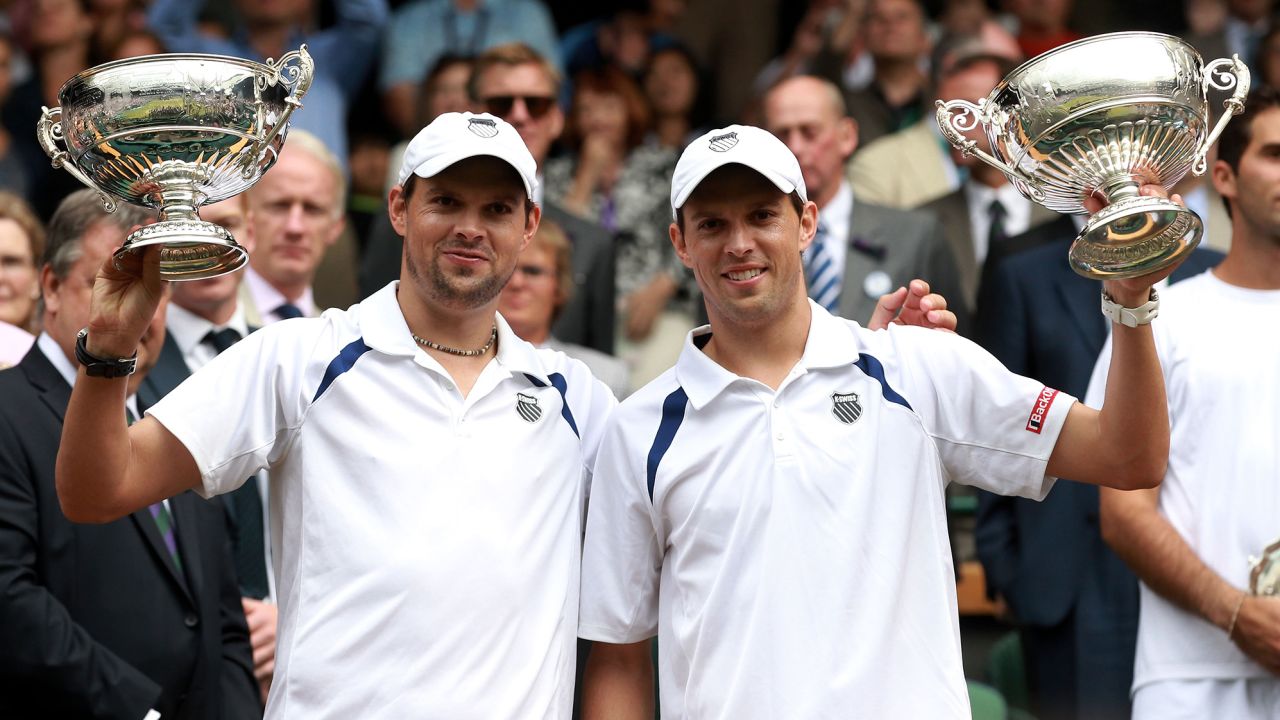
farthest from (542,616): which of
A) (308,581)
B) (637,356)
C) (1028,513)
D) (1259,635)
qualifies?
(637,356)

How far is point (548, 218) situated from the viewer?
272 inches

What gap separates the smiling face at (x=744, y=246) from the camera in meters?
3.83

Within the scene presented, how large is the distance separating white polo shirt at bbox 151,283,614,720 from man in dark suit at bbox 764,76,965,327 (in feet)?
8.86

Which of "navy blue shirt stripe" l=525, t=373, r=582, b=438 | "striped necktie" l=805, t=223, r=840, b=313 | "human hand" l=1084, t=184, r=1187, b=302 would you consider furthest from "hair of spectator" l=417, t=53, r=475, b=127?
"human hand" l=1084, t=184, r=1187, b=302

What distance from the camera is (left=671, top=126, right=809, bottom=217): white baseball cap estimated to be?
12.6 feet

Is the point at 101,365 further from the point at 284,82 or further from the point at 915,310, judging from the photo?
the point at 915,310

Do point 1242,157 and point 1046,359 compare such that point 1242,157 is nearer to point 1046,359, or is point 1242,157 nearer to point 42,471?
point 1046,359

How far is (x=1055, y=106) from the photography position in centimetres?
344

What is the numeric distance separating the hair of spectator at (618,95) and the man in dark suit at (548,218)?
156 cm

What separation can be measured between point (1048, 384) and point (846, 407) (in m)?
2.21

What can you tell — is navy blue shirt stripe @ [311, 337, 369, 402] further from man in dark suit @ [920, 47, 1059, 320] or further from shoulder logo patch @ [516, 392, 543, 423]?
man in dark suit @ [920, 47, 1059, 320]

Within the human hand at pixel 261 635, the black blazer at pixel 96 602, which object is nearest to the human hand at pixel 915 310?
the black blazer at pixel 96 602

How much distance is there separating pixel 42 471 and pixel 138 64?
1316mm

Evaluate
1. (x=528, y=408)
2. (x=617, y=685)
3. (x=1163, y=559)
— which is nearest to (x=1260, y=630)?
(x=1163, y=559)
